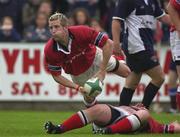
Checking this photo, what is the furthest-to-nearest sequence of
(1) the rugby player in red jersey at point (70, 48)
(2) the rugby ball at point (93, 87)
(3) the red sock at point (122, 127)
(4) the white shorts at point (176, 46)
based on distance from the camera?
1. (4) the white shorts at point (176, 46)
2. (1) the rugby player in red jersey at point (70, 48)
3. (2) the rugby ball at point (93, 87)
4. (3) the red sock at point (122, 127)

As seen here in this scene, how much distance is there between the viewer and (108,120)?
33.6 feet

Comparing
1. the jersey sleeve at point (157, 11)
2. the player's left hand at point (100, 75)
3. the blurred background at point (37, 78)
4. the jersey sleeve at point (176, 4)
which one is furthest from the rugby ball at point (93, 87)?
the blurred background at point (37, 78)

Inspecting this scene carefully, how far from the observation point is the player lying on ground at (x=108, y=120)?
10031mm

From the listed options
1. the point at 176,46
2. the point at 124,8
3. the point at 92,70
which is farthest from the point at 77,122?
the point at 124,8

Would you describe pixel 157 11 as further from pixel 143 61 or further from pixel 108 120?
pixel 108 120

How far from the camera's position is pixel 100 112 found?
33.2 feet

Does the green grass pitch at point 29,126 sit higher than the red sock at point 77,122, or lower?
lower

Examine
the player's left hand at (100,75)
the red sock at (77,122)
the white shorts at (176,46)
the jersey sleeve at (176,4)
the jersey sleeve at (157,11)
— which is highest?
the jersey sleeve at (176,4)

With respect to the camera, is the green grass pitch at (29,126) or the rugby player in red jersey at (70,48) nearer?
the green grass pitch at (29,126)

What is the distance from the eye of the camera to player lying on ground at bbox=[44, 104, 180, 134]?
10031 mm

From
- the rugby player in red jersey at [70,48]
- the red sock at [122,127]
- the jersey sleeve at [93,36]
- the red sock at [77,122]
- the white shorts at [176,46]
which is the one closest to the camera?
the red sock at [77,122]

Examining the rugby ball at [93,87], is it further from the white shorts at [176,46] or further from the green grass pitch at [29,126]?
the white shorts at [176,46]

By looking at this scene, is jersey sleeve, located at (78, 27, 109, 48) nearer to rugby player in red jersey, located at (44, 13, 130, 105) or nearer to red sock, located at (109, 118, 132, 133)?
rugby player in red jersey, located at (44, 13, 130, 105)

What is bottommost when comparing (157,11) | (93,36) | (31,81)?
(31,81)
